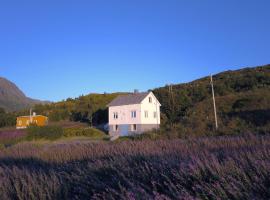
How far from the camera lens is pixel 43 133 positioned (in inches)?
1831

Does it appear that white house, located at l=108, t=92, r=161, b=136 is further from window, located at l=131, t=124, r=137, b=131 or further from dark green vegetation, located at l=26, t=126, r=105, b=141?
dark green vegetation, located at l=26, t=126, r=105, b=141

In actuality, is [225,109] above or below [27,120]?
below

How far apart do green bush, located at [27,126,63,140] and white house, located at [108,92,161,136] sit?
12.6 metres

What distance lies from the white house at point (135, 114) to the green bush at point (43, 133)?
12636mm

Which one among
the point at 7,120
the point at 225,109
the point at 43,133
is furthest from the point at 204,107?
the point at 7,120

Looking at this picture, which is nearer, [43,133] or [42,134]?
[42,134]

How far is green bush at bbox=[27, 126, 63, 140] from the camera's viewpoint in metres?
44.2

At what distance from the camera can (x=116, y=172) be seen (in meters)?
6.59

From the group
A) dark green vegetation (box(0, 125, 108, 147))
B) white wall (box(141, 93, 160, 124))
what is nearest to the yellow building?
dark green vegetation (box(0, 125, 108, 147))

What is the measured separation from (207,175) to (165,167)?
0.86 m

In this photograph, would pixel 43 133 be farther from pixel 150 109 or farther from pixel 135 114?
pixel 150 109

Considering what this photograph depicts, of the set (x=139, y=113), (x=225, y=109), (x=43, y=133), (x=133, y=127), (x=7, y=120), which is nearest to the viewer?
(x=43, y=133)

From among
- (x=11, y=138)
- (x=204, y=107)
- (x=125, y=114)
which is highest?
(x=204, y=107)

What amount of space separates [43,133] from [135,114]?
695 inches
